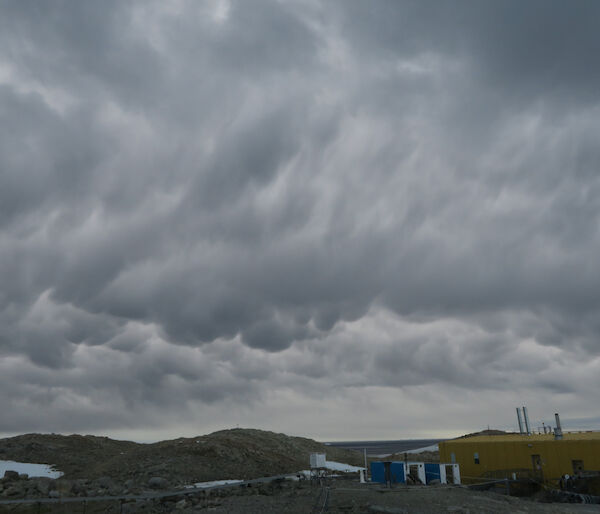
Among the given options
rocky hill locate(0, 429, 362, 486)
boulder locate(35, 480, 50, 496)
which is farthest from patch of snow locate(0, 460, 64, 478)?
boulder locate(35, 480, 50, 496)

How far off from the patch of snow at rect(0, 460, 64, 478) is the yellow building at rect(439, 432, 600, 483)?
36.3m

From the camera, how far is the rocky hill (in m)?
46.5

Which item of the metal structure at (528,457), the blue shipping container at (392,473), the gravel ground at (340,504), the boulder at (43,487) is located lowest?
the gravel ground at (340,504)

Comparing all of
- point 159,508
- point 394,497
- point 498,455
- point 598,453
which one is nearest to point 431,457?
point 498,455

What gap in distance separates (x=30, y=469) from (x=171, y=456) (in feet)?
44.0

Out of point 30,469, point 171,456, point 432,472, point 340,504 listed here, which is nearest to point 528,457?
point 432,472

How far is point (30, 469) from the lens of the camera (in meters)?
51.8

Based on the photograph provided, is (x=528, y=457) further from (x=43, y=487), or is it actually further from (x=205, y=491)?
(x=43, y=487)

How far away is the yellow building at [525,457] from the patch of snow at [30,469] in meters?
36.3

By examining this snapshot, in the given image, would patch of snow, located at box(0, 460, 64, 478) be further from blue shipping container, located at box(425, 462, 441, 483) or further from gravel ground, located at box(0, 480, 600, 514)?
blue shipping container, located at box(425, 462, 441, 483)

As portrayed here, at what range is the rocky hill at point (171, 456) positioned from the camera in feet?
152

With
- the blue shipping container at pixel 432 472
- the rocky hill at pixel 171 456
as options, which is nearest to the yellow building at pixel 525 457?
the blue shipping container at pixel 432 472

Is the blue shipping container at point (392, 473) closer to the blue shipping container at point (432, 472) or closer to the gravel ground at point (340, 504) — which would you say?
the blue shipping container at point (432, 472)

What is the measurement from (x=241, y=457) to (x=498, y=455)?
81.0 ft
